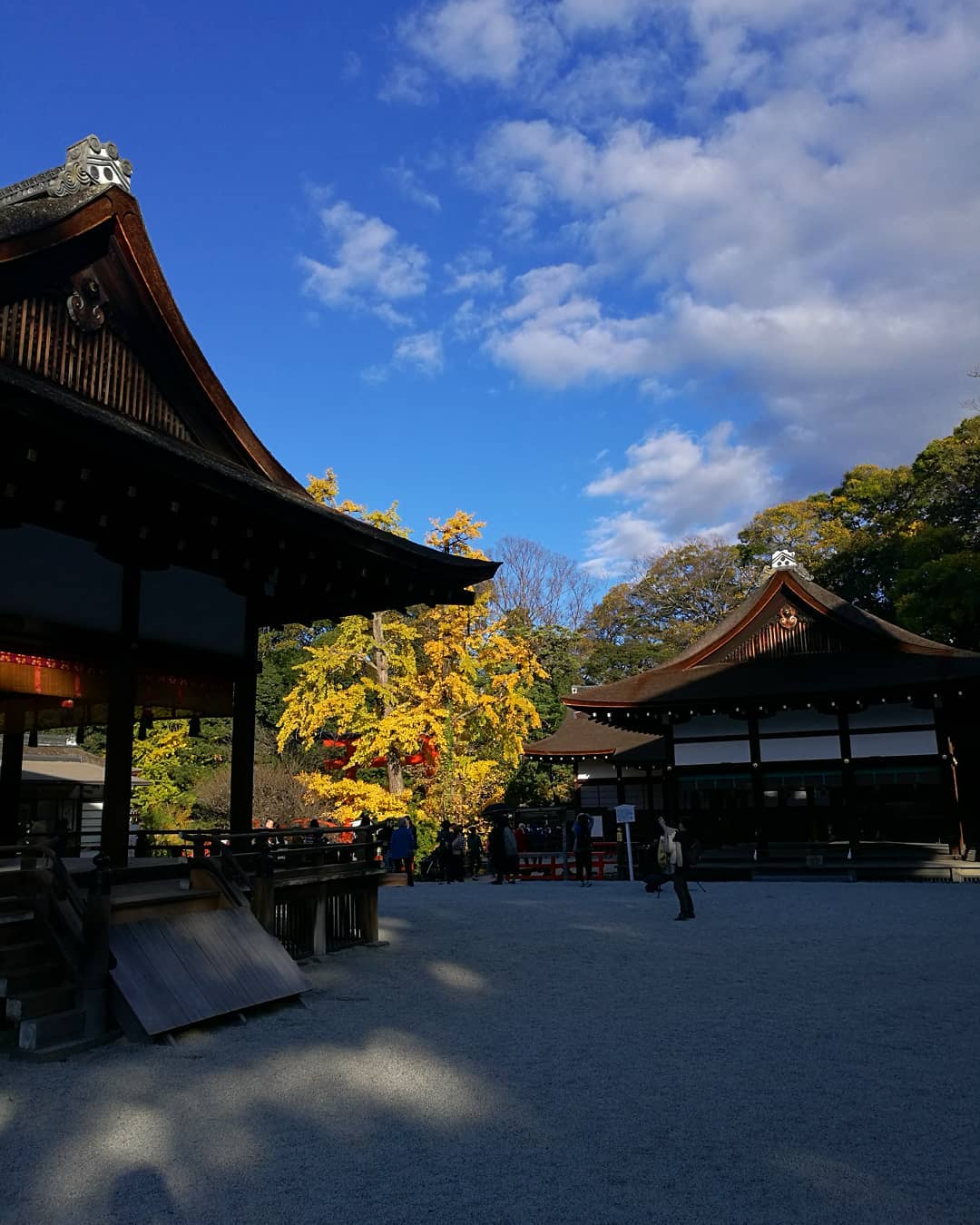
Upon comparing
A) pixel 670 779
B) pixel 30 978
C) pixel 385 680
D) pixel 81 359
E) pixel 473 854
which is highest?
pixel 81 359

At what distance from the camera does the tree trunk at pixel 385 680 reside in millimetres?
25734

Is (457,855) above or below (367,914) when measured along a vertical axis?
below

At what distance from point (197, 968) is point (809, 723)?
17.0 meters

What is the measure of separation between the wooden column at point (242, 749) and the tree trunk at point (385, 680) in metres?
15.3

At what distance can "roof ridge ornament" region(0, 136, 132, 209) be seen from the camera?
29.9ft

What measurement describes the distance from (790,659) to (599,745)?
859cm

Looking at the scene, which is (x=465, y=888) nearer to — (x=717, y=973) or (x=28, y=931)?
(x=717, y=973)

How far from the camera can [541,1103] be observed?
5.11 m

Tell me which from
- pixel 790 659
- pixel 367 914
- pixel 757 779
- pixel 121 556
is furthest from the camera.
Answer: pixel 790 659

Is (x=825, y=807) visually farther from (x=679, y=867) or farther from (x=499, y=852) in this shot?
(x=679, y=867)

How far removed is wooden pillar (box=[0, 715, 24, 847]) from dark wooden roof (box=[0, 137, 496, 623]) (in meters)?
3.55

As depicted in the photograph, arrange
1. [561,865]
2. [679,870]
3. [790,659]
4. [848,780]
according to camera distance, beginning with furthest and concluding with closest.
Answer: [561,865] < [790,659] < [848,780] < [679,870]

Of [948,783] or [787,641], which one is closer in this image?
[948,783]

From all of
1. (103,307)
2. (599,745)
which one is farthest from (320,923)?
(599,745)
